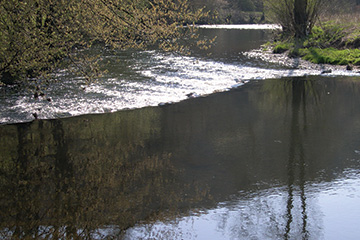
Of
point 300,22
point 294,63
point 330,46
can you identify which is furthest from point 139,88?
point 300,22

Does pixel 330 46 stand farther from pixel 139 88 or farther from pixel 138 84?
pixel 139 88

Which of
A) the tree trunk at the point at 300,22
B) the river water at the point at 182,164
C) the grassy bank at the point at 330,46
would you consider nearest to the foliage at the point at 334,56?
the grassy bank at the point at 330,46

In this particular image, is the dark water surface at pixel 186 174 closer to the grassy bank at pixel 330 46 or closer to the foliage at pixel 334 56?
the foliage at pixel 334 56

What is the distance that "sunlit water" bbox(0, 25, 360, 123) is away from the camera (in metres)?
14.6

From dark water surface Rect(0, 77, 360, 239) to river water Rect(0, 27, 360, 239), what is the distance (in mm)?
29

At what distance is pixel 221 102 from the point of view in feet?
51.4

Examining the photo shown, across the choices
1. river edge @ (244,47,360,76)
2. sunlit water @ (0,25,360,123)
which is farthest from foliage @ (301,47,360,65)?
sunlit water @ (0,25,360,123)

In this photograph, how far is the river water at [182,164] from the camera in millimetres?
6699

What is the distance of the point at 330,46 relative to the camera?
2864cm

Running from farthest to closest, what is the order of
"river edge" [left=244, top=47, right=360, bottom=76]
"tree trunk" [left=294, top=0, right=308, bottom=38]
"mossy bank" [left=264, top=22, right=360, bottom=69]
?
"tree trunk" [left=294, top=0, right=308, bottom=38], "mossy bank" [left=264, top=22, right=360, bottom=69], "river edge" [left=244, top=47, right=360, bottom=76]

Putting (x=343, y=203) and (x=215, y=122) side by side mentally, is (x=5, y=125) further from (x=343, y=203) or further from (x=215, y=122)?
(x=343, y=203)

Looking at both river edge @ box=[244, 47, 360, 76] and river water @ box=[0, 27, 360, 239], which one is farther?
river edge @ box=[244, 47, 360, 76]

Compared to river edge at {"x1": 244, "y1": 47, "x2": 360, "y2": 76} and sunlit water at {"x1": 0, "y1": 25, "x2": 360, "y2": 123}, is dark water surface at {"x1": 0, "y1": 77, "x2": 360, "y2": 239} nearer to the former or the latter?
sunlit water at {"x1": 0, "y1": 25, "x2": 360, "y2": 123}

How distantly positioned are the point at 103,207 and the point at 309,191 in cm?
372
